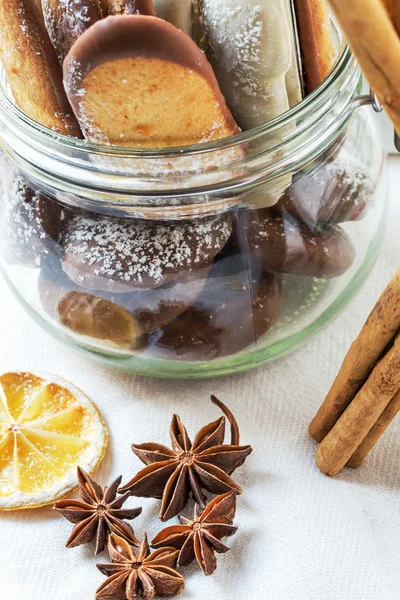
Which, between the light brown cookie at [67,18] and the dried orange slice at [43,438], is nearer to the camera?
the light brown cookie at [67,18]

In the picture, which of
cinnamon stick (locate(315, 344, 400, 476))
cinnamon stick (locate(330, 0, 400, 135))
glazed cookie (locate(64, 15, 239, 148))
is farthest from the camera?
cinnamon stick (locate(315, 344, 400, 476))

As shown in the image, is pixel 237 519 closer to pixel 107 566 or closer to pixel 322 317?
pixel 107 566

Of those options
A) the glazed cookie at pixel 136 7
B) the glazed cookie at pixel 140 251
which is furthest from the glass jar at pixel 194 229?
the glazed cookie at pixel 136 7

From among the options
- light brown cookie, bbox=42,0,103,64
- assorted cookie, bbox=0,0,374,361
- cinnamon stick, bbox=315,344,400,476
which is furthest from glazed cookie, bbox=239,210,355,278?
light brown cookie, bbox=42,0,103,64

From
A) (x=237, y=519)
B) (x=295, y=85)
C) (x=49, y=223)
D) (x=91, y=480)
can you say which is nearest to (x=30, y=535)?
(x=91, y=480)

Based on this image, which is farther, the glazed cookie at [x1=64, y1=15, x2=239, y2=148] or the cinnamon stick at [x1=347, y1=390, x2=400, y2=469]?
the cinnamon stick at [x1=347, y1=390, x2=400, y2=469]

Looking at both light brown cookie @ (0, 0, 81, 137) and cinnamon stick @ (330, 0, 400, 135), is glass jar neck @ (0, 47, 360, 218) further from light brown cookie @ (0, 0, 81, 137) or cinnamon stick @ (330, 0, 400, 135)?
cinnamon stick @ (330, 0, 400, 135)

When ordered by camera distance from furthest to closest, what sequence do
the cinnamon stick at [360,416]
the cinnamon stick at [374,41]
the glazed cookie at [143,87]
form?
the cinnamon stick at [360,416], the glazed cookie at [143,87], the cinnamon stick at [374,41]

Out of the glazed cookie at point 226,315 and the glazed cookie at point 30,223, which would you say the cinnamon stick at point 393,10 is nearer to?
the glazed cookie at point 226,315
